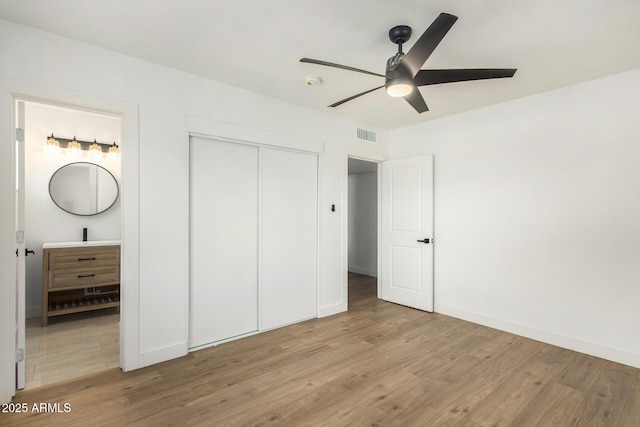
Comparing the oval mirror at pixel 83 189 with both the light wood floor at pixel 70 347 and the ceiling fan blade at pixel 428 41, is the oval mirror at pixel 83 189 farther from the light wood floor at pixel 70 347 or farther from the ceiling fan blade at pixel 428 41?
the ceiling fan blade at pixel 428 41

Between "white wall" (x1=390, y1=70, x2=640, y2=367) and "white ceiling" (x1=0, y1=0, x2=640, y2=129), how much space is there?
0.42m

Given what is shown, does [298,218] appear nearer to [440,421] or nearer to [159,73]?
[159,73]

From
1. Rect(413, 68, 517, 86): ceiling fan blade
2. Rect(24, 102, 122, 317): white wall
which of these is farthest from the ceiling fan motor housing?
Rect(24, 102, 122, 317): white wall

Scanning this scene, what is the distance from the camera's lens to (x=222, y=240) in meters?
3.14

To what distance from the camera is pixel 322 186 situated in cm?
391

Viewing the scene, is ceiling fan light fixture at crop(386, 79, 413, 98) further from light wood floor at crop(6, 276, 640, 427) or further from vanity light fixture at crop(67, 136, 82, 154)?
vanity light fixture at crop(67, 136, 82, 154)

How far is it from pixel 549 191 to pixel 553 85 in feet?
3.48

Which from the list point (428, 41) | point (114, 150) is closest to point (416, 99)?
point (428, 41)

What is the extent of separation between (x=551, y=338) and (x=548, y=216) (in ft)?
4.11

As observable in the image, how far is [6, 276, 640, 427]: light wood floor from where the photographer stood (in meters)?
1.99

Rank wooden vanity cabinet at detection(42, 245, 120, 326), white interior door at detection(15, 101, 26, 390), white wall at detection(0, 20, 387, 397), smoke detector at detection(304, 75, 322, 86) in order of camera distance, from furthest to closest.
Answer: wooden vanity cabinet at detection(42, 245, 120, 326), smoke detector at detection(304, 75, 322, 86), white interior door at detection(15, 101, 26, 390), white wall at detection(0, 20, 387, 397)

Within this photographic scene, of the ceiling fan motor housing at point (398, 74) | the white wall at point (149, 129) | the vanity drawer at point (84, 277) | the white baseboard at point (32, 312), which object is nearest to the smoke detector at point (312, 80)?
the white wall at point (149, 129)

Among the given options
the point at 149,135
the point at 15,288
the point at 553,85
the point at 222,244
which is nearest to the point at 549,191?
the point at 553,85

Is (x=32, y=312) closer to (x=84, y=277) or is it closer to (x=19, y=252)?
(x=84, y=277)
